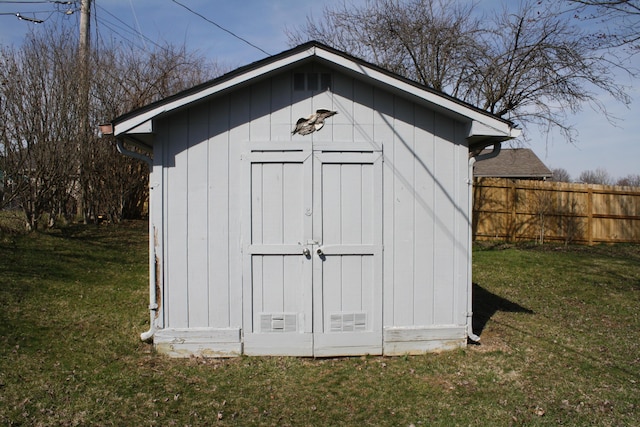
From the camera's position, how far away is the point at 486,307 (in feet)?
25.7

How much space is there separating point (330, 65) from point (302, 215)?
1707 millimetres

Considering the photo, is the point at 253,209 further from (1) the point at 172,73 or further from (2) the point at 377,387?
(1) the point at 172,73

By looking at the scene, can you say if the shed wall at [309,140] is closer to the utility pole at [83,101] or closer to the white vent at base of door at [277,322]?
the white vent at base of door at [277,322]

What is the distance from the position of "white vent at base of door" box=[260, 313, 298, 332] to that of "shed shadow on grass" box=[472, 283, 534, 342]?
2.58 meters

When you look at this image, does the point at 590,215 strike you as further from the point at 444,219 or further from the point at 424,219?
the point at 424,219

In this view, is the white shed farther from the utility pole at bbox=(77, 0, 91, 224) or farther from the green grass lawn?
the utility pole at bbox=(77, 0, 91, 224)

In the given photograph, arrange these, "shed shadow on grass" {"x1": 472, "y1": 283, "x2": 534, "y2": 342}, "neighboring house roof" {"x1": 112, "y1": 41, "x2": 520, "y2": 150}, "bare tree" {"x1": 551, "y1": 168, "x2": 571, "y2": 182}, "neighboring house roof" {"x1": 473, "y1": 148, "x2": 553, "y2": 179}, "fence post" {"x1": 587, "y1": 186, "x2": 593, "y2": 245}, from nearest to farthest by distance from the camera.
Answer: "neighboring house roof" {"x1": 112, "y1": 41, "x2": 520, "y2": 150}, "shed shadow on grass" {"x1": 472, "y1": 283, "x2": 534, "y2": 342}, "fence post" {"x1": 587, "y1": 186, "x2": 593, "y2": 245}, "neighboring house roof" {"x1": 473, "y1": 148, "x2": 553, "y2": 179}, "bare tree" {"x1": 551, "y1": 168, "x2": 571, "y2": 182}

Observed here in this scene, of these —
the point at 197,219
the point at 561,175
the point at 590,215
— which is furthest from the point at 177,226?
the point at 561,175

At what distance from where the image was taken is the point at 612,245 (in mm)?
14797

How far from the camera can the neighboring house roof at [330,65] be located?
5.12 m

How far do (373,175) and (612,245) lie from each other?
495 inches

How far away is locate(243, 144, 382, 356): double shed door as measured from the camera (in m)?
5.41

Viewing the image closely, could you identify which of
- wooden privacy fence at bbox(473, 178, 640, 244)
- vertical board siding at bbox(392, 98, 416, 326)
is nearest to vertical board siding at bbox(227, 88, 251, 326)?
vertical board siding at bbox(392, 98, 416, 326)

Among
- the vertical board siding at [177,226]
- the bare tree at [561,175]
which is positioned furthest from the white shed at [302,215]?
the bare tree at [561,175]
